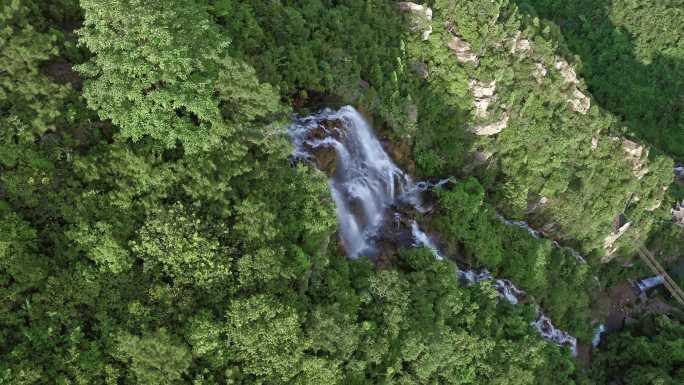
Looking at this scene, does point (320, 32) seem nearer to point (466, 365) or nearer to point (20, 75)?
point (20, 75)

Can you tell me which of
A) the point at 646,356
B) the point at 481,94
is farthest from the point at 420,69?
the point at 646,356

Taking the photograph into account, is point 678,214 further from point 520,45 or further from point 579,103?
point 520,45

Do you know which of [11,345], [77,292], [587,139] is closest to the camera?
[11,345]

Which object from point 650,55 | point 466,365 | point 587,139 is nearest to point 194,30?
point 466,365

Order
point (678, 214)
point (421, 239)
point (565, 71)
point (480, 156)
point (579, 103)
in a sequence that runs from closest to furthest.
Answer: point (421, 239)
point (480, 156)
point (579, 103)
point (565, 71)
point (678, 214)

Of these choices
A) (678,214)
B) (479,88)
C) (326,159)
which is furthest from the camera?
(678,214)
